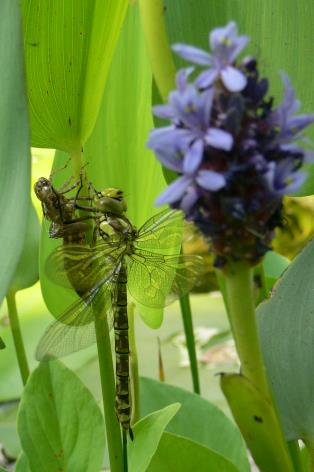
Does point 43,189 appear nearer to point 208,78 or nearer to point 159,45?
point 159,45

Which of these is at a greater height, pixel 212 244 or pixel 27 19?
pixel 27 19

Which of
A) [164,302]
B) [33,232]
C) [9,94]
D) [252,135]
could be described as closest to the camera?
[252,135]

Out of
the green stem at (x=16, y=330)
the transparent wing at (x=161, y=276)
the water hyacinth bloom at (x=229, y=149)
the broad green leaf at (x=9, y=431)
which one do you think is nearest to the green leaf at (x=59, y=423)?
the transparent wing at (x=161, y=276)

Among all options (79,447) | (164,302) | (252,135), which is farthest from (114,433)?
(252,135)

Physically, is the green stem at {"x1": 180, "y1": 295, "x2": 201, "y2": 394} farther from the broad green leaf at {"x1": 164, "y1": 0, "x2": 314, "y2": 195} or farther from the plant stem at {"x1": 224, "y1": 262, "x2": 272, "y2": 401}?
the plant stem at {"x1": 224, "y1": 262, "x2": 272, "y2": 401}

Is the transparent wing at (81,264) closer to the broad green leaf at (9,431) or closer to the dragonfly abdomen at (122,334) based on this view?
the dragonfly abdomen at (122,334)

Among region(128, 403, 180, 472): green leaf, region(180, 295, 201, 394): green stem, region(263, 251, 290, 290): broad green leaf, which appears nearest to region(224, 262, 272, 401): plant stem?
region(128, 403, 180, 472): green leaf

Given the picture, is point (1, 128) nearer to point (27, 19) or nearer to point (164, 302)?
point (27, 19)
